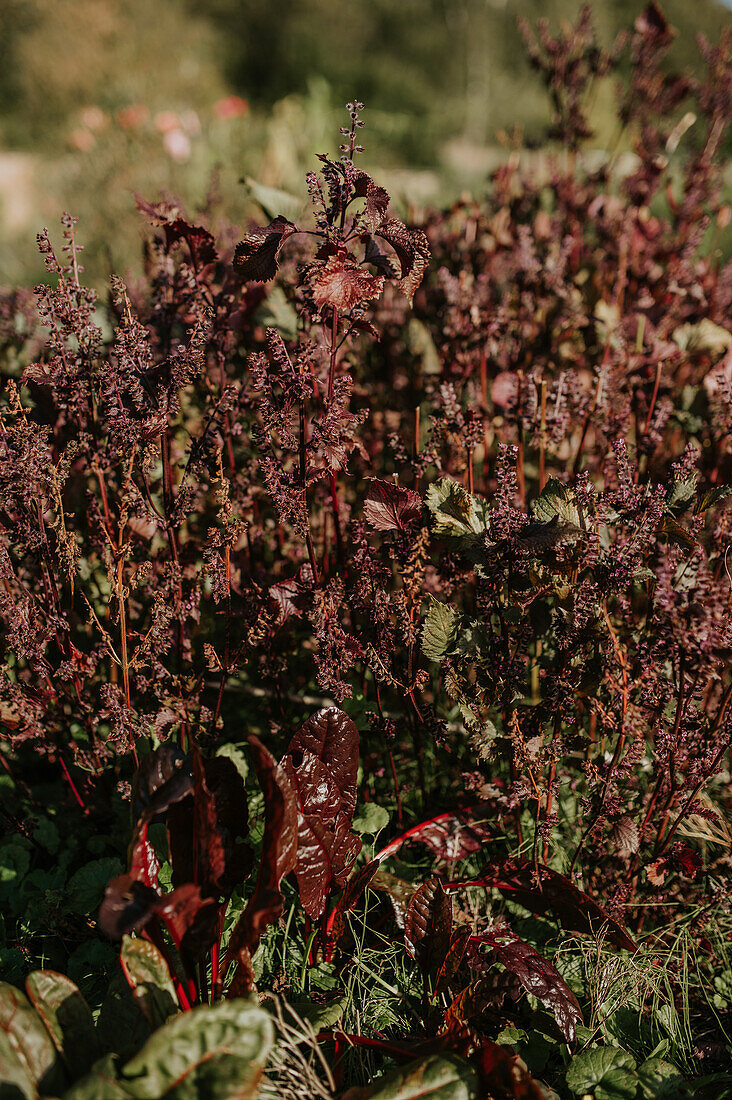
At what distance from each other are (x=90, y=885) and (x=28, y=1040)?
1.70 feet


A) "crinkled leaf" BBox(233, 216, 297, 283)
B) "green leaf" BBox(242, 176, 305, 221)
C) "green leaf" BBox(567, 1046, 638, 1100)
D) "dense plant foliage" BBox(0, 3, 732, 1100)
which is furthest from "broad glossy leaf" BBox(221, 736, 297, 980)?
"green leaf" BBox(242, 176, 305, 221)

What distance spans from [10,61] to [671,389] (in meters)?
16.5

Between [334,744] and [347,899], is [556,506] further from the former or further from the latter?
[347,899]

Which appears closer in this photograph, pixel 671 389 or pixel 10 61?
pixel 671 389

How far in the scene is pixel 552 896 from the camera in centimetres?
169

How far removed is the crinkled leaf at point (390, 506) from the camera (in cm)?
152

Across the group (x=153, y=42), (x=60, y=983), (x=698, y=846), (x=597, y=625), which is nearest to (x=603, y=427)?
(x=597, y=625)

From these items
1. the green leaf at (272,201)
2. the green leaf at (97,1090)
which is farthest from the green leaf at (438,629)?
the green leaf at (272,201)

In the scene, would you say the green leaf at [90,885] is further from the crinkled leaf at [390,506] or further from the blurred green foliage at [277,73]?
the blurred green foliage at [277,73]

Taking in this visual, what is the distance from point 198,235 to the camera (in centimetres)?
174

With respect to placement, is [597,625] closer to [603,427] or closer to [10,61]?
[603,427]

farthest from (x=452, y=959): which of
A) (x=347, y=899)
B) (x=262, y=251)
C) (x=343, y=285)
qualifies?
(x=262, y=251)

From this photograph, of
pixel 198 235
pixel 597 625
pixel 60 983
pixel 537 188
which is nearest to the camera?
pixel 60 983

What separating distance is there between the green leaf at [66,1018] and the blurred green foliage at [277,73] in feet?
28.3
